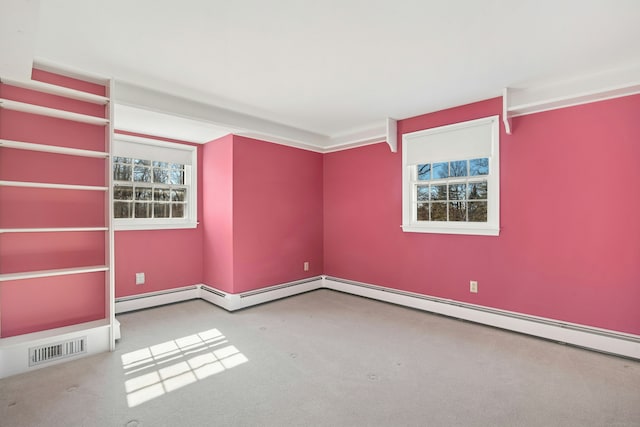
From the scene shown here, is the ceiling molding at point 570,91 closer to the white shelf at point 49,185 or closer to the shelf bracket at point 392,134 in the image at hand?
the shelf bracket at point 392,134

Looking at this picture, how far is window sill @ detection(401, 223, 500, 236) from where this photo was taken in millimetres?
3294

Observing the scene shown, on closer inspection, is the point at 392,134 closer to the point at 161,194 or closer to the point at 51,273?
the point at 161,194

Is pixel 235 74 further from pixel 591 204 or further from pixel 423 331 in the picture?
pixel 591 204

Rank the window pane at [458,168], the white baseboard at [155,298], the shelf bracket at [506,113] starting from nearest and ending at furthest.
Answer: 1. the shelf bracket at [506,113]
2. the window pane at [458,168]
3. the white baseboard at [155,298]

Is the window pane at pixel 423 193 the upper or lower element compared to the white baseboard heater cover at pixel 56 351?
upper

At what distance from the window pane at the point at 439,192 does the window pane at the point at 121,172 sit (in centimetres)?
374

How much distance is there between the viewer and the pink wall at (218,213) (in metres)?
3.90

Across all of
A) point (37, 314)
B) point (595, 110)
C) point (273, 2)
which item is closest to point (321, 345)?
point (37, 314)

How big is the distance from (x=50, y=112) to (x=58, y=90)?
0.19 metres

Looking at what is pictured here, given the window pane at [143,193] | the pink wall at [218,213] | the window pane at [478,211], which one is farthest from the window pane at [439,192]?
the window pane at [143,193]

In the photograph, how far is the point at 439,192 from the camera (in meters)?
3.77

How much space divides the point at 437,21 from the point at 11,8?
222cm

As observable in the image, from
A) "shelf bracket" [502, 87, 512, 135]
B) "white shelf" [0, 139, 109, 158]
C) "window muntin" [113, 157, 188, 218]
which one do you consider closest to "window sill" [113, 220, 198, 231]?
"window muntin" [113, 157, 188, 218]

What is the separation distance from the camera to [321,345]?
2838 mm
